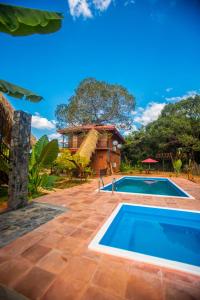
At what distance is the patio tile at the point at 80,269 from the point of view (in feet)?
7.00

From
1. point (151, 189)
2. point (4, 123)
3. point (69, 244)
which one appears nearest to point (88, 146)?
point (151, 189)

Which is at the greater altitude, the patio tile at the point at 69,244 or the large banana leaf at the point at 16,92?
the large banana leaf at the point at 16,92

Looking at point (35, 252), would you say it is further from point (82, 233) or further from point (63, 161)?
point (63, 161)

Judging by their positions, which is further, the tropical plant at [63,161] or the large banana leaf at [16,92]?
the tropical plant at [63,161]

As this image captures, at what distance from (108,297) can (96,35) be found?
13976mm

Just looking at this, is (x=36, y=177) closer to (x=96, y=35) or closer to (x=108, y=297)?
(x=108, y=297)

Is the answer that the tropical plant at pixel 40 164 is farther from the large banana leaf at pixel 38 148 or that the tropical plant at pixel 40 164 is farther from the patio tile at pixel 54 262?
the patio tile at pixel 54 262

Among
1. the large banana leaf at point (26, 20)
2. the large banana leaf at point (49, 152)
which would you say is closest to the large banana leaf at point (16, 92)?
the large banana leaf at point (26, 20)

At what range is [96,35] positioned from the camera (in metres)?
11.3

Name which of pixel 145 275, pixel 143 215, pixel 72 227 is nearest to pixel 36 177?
pixel 72 227

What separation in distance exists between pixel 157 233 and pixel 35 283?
3.35 metres

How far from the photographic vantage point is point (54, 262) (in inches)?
95.5

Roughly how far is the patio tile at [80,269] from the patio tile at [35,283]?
0.71ft

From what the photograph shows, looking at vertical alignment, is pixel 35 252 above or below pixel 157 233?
above
